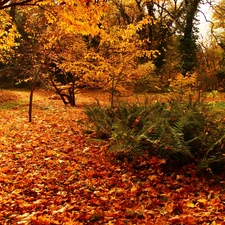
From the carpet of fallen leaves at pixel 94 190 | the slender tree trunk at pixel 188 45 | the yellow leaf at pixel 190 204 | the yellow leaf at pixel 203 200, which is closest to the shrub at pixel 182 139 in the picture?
the carpet of fallen leaves at pixel 94 190

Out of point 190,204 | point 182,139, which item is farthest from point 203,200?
point 182,139

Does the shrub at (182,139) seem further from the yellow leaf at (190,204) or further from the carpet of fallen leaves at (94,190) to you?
the yellow leaf at (190,204)

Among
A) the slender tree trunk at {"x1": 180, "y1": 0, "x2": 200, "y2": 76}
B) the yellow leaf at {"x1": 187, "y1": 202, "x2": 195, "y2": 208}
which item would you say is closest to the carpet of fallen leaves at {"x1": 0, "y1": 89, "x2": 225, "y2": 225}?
the yellow leaf at {"x1": 187, "y1": 202, "x2": 195, "y2": 208}

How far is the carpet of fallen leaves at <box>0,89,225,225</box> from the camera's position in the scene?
10.3 ft

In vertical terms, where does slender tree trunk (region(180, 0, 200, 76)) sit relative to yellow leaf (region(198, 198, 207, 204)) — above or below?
above

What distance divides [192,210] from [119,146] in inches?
69.2

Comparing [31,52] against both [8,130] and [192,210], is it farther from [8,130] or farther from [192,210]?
[192,210]

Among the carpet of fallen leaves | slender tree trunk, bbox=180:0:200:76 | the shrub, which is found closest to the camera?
the carpet of fallen leaves

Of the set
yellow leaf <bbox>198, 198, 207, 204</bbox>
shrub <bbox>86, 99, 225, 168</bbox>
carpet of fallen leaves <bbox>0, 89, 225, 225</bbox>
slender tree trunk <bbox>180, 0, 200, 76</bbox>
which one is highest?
slender tree trunk <bbox>180, 0, 200, 76</bbox>

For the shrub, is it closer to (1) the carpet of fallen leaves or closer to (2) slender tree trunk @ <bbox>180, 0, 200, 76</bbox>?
(1) the carpet of fallen leaves

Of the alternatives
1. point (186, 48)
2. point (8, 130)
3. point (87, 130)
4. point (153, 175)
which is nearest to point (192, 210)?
point (153, 175)

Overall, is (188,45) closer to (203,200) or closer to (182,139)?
(182,139)

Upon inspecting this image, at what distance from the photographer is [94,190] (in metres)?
3.93

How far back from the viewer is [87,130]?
7.18 meters
